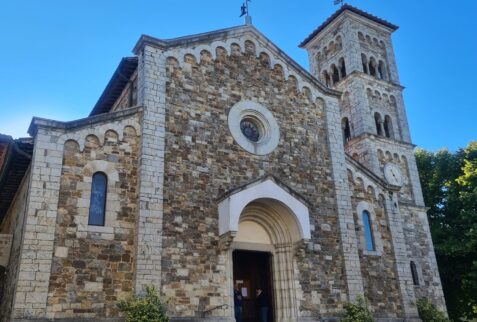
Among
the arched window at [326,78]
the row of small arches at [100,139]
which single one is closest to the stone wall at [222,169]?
the row of small arches at [100,139]

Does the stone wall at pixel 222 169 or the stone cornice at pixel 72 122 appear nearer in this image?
the stone cornice at pixel 72 122

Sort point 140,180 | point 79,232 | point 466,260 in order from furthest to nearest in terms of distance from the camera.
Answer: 1. point 466,260
2. point 140,180
3. point 79,232

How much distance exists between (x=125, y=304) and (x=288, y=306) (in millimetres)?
5190

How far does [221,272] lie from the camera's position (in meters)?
12.9

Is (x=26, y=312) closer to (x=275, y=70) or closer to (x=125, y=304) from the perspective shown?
(x=125, y=304)

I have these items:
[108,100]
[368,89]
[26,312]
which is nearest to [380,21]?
[368,89]

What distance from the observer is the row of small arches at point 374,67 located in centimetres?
2664

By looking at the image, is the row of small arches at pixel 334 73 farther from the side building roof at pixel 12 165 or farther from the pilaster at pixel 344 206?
the side building roof at pixel 12 165

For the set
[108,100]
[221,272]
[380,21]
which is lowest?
[221,272]

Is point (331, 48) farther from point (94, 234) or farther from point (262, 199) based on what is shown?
point (94, 234)

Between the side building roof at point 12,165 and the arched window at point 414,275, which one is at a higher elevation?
the side building roof at point 12,165

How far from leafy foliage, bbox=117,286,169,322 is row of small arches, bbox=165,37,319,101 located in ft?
23.8

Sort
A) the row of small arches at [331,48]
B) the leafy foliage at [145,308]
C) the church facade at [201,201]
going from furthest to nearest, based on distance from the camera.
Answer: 1. the row of small arches at [331,48]
2. the church facade at [201,201]
3. the leafy foliage at [145,308]

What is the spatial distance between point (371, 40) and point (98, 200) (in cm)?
2111
